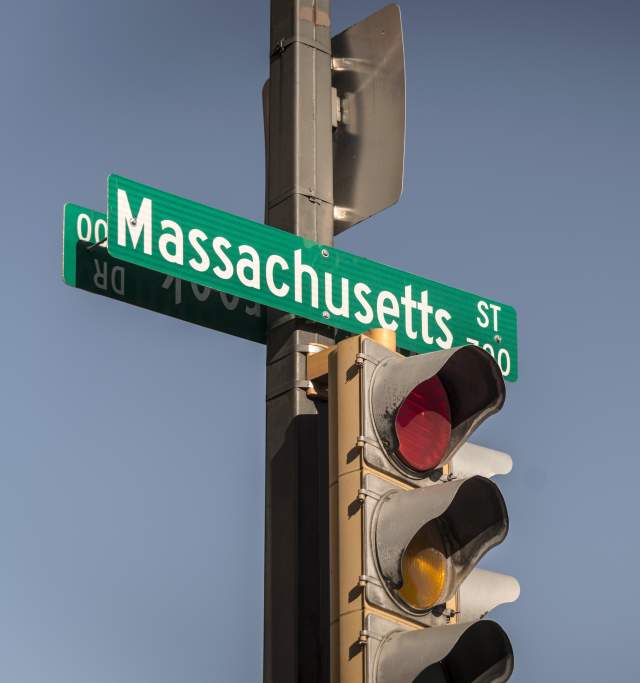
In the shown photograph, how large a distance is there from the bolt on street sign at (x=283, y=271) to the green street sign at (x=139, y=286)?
14.9 inches

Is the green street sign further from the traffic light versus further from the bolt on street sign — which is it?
the traffic light

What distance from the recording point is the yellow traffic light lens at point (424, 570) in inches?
177

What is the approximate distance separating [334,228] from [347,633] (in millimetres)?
2073

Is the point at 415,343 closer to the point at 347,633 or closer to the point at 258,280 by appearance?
the point at 258,280

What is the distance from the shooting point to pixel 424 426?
475 centimetres

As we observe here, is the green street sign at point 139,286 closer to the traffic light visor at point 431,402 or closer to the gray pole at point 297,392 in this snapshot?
the gray pole at point 297,392

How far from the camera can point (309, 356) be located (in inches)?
211

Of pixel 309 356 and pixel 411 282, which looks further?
pixel 411 282

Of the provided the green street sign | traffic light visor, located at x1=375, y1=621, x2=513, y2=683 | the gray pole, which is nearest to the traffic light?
traffic light visor, located at x1=375, y1=621, x2=513, y2=683

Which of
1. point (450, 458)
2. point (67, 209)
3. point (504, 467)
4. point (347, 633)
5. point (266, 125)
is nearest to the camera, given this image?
point (347, 633)

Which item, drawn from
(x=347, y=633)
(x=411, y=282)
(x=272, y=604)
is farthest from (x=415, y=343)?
(x=347, y=633)

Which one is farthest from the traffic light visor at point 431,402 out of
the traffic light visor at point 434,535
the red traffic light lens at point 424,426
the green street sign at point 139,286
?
the green street sign at point 139,286

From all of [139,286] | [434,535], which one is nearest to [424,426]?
[434,535]

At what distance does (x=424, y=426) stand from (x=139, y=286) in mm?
1487
